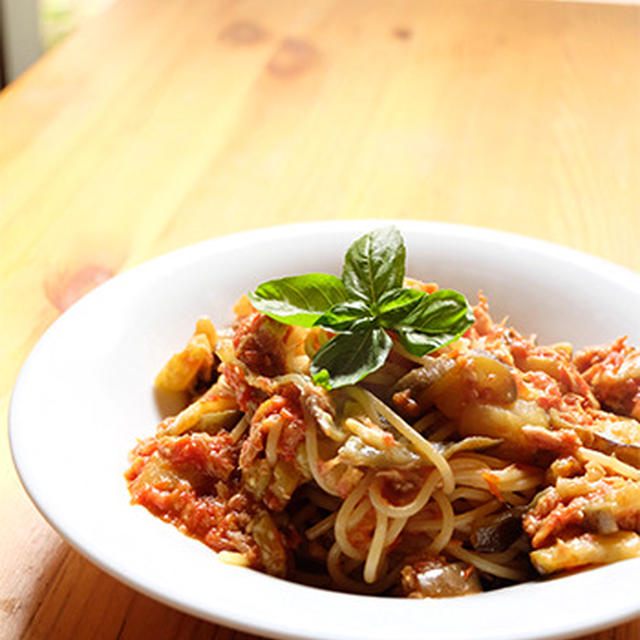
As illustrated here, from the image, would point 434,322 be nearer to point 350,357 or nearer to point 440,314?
point 440,314

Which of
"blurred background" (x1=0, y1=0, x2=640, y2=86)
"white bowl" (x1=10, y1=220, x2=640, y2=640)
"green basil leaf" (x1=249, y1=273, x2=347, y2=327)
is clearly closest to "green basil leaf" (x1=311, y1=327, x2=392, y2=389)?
"green basil leaf" (x1=249, y1=273, x2=347, y2=327)

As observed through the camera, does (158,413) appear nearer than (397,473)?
No

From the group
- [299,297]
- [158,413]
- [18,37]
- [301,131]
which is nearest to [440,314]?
[299,297]

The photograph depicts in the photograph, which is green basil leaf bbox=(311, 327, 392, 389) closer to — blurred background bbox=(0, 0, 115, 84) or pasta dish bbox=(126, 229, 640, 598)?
pasta dish bbox=(126, 229, 640, 598)

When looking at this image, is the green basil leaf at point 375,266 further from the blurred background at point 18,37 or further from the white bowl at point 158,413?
the blurred background at point 18,37

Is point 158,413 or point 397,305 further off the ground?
point 397,305

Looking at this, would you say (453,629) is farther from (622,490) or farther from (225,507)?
(225,507)
